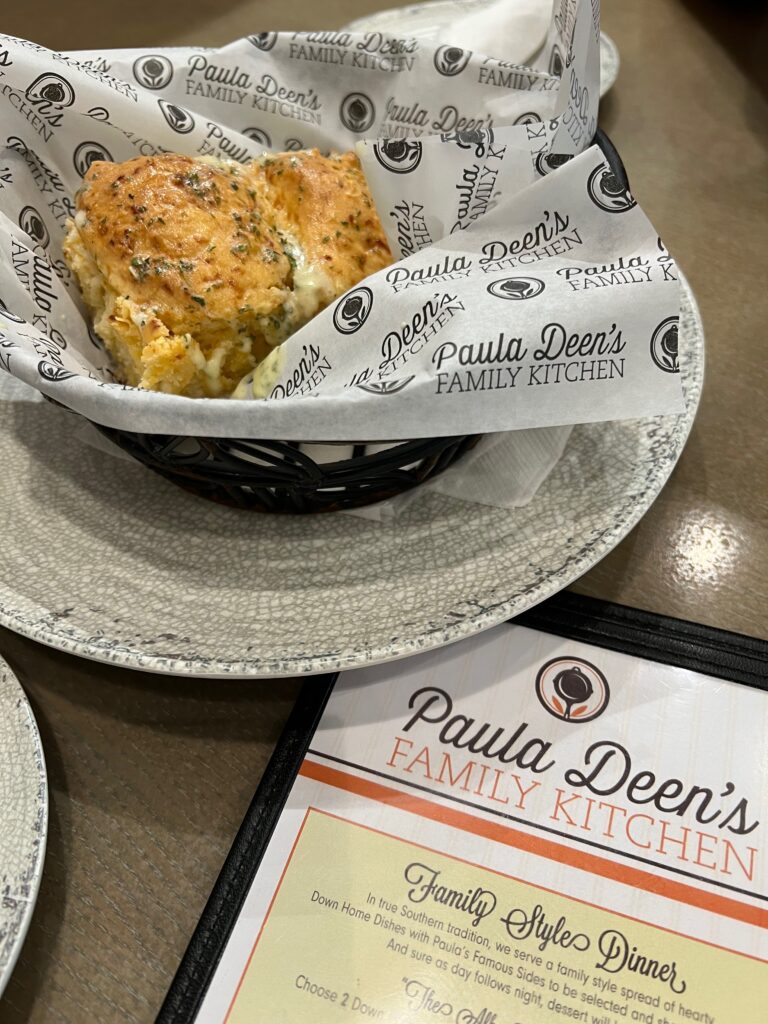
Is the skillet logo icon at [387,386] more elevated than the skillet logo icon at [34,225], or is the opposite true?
the skillet logo icon at [34,225]

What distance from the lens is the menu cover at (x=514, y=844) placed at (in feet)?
1.64

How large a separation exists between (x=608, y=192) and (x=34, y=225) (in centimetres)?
57

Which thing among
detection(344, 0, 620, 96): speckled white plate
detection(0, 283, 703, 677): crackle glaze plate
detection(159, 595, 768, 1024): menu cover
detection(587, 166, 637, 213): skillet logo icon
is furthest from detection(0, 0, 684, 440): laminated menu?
detection(344, 0, 620, 96): speckled white plate

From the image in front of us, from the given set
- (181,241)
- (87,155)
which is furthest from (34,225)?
(181,241)

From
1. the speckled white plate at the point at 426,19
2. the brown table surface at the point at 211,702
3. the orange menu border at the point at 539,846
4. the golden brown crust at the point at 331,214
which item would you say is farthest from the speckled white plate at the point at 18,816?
the speckled white plate at the point at 426,19

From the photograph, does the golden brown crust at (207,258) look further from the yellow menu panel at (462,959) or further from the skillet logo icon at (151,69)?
the yellow menu panel at (462,959)

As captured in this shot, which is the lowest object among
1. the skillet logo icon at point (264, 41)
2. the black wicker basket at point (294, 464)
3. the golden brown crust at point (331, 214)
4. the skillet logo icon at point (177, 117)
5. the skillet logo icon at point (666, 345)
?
the black wicker basket at point (294, 464)

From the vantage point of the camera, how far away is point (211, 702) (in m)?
0.65

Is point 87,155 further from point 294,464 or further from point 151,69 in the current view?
point 294,464

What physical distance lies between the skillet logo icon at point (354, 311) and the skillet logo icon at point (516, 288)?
0.10 meters

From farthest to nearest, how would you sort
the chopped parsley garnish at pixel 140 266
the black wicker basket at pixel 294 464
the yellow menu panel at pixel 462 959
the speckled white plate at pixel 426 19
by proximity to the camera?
the speckled white plate at pixel 426 19 → the chopped parsley garnish at pixel 140 266 → the black wicker basket at pixel 294 464 → the yellow menu panel at pixel 462 959

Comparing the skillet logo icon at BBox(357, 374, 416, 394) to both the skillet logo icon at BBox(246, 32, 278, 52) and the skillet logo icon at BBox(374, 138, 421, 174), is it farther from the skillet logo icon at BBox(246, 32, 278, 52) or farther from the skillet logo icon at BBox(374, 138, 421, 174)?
the skillet logo icon at BBox(246, 32, 278, 52)

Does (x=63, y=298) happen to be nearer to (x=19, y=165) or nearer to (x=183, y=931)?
(x=19, y=165)

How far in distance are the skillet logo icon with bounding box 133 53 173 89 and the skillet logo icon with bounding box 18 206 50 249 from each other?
0.21 m
